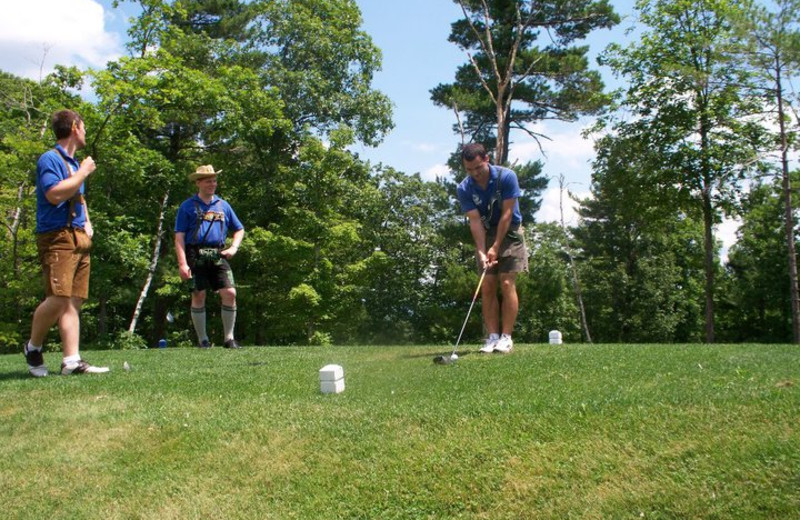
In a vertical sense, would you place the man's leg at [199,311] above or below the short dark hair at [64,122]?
below

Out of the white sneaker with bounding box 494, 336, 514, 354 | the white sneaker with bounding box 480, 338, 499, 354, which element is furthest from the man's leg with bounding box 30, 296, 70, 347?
the white sneaker with bounding box 494, 336, 514, 354

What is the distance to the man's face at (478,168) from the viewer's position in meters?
6.44

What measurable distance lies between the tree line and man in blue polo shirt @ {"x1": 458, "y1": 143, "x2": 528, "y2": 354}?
17567 millimetres

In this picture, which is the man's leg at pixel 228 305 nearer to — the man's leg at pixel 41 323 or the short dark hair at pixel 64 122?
the man's leg at pixel 41 323

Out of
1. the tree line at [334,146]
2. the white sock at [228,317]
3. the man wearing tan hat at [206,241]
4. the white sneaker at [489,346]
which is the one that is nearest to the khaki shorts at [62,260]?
the man wearing tan hat at [206,241]

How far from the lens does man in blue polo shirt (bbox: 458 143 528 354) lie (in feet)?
21.3

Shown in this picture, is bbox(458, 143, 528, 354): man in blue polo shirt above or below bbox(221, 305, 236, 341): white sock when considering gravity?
above

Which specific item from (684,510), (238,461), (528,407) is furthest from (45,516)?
(684,510)

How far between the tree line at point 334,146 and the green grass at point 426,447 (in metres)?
18.5

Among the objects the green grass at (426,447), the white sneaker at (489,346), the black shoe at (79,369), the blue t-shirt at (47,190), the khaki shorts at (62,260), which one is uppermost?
the blue t-shirt at (47,190)

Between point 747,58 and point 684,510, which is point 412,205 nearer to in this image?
point 747,58

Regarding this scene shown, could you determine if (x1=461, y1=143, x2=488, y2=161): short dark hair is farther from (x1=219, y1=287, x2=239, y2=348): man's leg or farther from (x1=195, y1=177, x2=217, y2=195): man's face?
(x1=219, y1=287, x2=239, y2=348): man's leg

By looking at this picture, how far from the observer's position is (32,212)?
80.4ft

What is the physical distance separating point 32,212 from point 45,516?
24.8 meters
